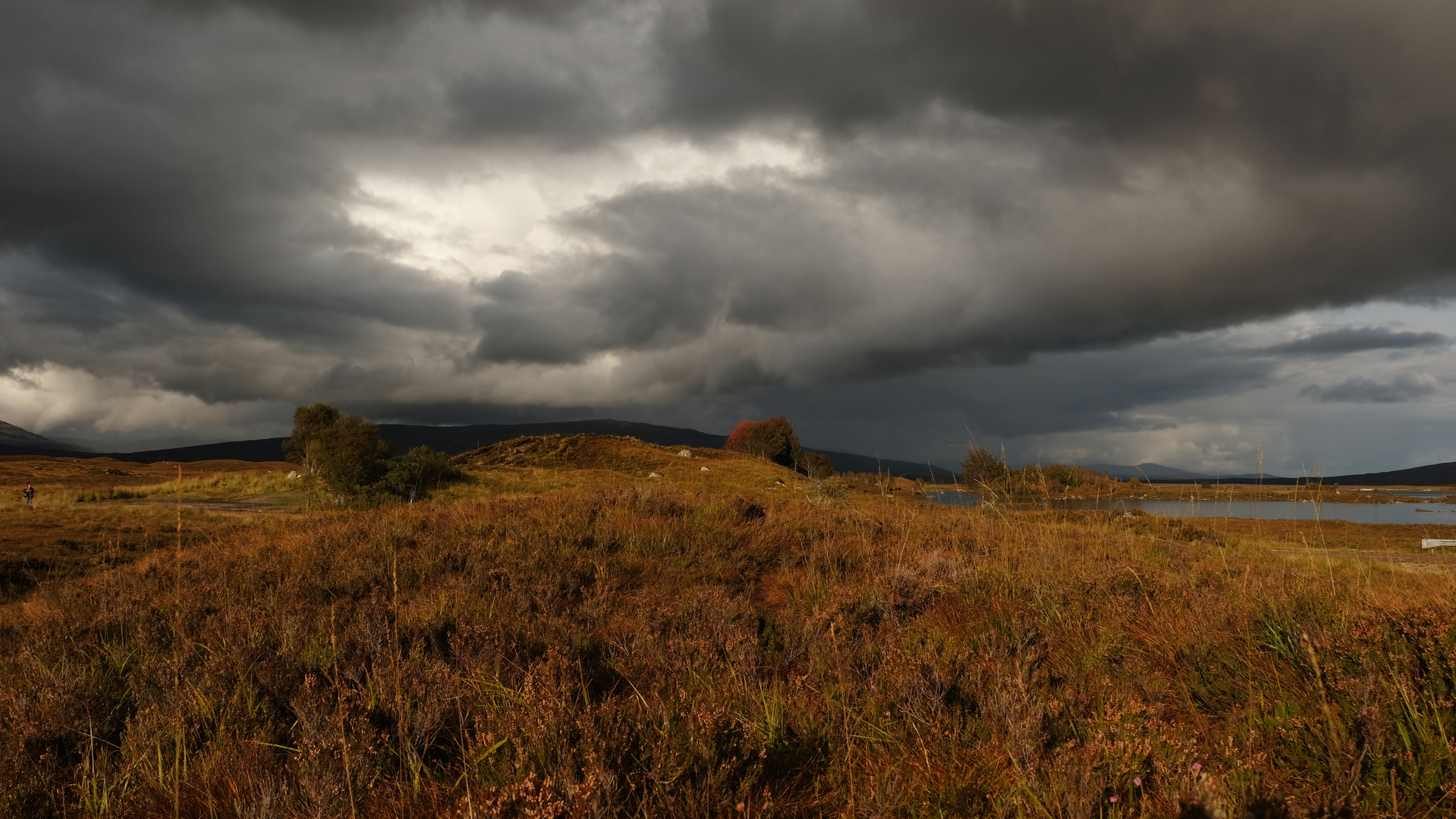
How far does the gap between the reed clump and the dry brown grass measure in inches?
0.8

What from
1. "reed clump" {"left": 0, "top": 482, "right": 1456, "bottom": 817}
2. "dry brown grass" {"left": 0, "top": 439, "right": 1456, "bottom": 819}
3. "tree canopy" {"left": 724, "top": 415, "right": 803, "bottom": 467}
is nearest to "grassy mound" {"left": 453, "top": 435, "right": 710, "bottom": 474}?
"tree canopy" {"left": 724, "top": 415, "right": 803, "bottom": 467}

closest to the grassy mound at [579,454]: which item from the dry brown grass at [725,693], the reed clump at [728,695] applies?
the dry brown grass at [725,693]

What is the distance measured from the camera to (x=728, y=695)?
129 inches

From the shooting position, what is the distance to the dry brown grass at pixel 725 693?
249 cm

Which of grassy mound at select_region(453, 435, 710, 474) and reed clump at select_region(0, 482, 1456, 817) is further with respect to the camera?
grassy mound at select_region(453, 435, 710, 474)

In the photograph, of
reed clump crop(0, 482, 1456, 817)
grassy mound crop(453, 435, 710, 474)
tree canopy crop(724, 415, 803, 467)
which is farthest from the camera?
tree canopy crop(724, 415, 803, 467)

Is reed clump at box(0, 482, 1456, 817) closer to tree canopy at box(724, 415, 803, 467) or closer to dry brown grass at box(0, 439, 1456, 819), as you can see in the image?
dry brown grass at box(0, 439, 1456, 819)

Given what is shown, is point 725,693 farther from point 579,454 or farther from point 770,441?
point 770,441

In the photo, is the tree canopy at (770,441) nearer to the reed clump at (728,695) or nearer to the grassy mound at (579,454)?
the grassy mound at (579,454)

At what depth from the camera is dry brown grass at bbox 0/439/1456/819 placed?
98.1 inches

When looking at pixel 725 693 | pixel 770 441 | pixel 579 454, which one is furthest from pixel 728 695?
pixel 770 441

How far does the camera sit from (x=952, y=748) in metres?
2.88

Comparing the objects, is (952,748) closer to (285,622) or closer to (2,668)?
(285,622)

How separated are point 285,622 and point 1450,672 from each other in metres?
7.23
